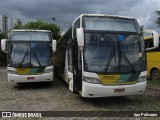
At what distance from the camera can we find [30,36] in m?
14.7

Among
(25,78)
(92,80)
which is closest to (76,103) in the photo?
(92,80)

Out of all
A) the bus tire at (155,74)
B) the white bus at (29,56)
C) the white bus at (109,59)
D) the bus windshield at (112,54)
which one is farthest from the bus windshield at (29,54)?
the bus tire at (155,74)

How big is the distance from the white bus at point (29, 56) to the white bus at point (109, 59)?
175 inches

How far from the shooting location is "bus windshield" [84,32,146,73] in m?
9.38

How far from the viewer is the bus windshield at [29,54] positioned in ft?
46.1

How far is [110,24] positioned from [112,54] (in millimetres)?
1274

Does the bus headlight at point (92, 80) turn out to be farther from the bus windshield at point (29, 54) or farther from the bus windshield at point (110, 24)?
the bus windshield at point (29, 54)

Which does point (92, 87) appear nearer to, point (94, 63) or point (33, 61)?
point (94, 63)

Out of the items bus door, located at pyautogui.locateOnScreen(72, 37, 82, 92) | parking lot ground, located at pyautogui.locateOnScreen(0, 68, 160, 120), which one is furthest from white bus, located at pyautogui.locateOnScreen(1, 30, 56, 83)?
bus door, located at pyautogui.locateOnScreen(72, 37, 82, 92)

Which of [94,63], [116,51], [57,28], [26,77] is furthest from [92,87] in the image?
[57,28]

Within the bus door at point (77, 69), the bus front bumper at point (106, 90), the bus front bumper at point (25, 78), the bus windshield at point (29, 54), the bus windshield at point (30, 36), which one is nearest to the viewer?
the bus front bumper at point (106, 90)

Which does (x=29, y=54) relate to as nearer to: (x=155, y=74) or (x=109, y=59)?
(x=109, y=59)

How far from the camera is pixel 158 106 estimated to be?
30.9ft

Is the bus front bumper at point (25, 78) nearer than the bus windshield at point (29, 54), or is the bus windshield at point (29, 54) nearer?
the bus front bumper at point (25, 78)
